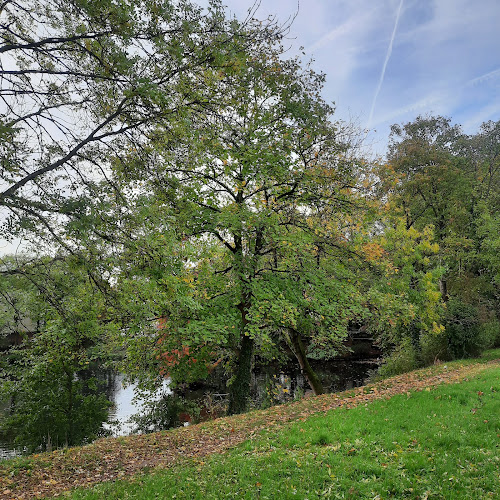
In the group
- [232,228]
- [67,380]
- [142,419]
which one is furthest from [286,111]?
[142,419]

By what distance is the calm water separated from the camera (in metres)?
20.6

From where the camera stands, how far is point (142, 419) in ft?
55.6

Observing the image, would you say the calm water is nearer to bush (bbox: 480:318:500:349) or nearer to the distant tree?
the distant tree

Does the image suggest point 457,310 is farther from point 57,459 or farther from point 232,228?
point 57,459

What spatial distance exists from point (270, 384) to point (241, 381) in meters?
7.85

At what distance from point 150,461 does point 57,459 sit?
8.23ft

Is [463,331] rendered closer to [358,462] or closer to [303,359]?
[303,359]

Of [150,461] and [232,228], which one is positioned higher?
[232,228]

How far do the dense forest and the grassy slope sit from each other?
2919 millimetres

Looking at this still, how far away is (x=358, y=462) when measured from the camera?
6.13 metres

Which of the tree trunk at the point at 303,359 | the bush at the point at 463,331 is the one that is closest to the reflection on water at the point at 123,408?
the tree trunk at the point at 303,359

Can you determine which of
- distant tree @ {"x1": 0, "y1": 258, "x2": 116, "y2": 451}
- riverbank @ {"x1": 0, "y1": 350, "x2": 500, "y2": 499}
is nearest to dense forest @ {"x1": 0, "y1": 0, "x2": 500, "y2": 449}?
distant tree @ {"x1": 0, "y1": 258, "x2": 116, "y2": 451}

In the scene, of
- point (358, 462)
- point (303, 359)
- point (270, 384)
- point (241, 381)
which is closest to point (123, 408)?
point (270, 384)

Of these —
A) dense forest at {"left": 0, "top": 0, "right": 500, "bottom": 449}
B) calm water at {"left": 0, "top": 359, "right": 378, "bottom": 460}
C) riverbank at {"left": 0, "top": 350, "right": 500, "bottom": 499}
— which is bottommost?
calm water at {"left": 0, "top": 359, "right": 378, "bottom": 460}
